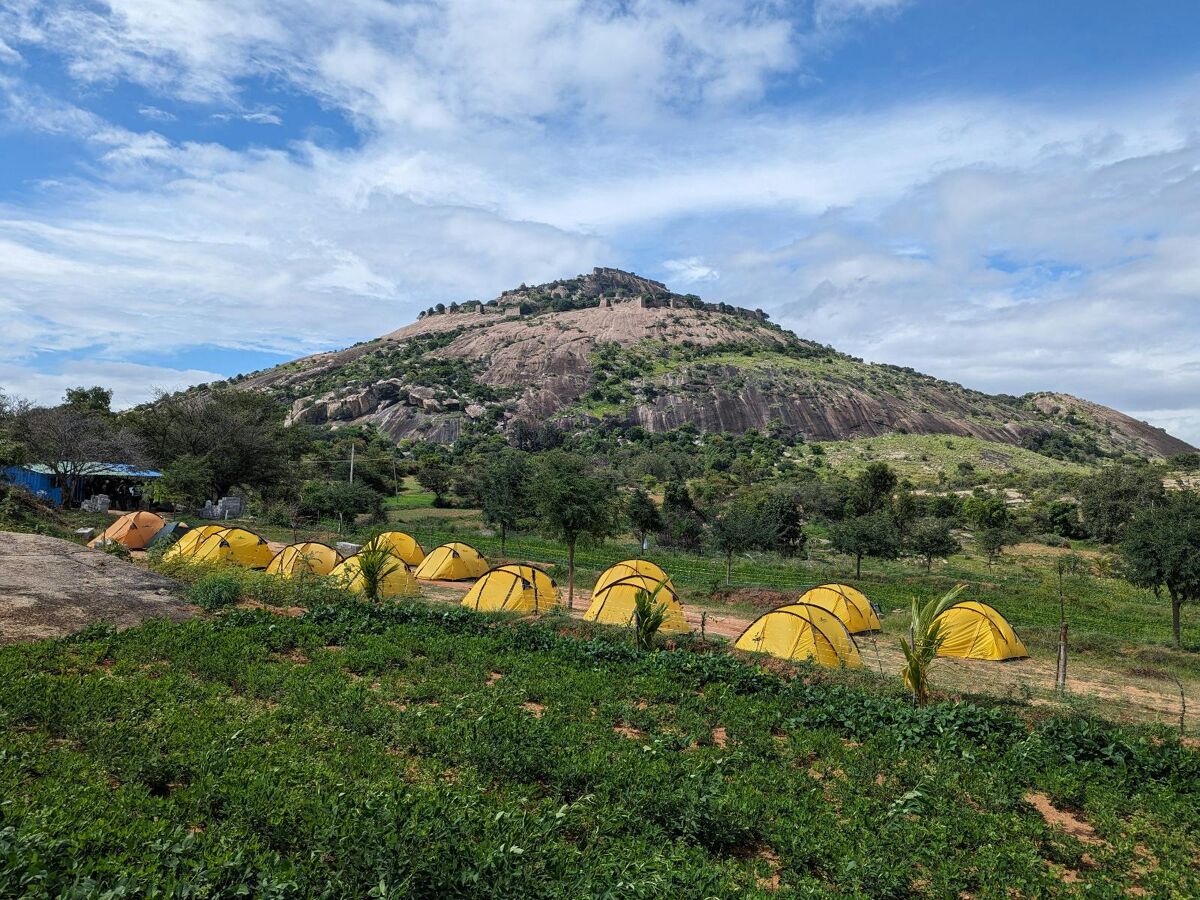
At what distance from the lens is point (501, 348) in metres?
145

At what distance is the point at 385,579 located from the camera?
67.4ft

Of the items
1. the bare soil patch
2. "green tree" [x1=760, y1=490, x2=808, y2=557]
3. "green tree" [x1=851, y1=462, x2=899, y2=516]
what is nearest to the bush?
the bare soil patch

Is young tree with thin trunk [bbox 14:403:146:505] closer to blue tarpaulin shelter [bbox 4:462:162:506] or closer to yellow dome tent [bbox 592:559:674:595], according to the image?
blue tarpaulin shelter [bbox 4:462:162:506]

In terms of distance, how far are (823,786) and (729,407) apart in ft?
371

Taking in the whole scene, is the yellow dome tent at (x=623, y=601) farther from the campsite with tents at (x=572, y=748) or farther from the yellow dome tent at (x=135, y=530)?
the yellow dome tent at (x=135, y=530)

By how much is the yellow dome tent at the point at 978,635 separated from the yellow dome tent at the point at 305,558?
1940cm

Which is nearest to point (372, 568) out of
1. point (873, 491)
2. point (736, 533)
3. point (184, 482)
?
point (736, 533)

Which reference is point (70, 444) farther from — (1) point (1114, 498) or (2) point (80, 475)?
(1) point (1114, 498)

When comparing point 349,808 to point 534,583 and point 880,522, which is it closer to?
point 534,583

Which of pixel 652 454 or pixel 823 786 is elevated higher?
pixel 652 454

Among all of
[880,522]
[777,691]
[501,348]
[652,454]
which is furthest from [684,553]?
[501,348]

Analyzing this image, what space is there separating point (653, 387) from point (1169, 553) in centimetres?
10483

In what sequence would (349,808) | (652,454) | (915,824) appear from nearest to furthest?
1. (349,808)
2. (915,824)
3. (652,454)

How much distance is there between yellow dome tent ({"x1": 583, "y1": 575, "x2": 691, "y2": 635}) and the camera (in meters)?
18.2
